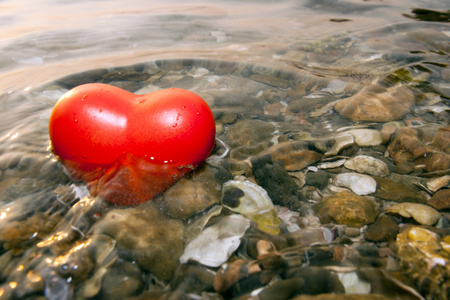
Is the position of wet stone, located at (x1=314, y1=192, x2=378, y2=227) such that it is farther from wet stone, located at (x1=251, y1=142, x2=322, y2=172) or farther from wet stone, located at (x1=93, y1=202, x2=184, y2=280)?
wet stone, located at (x1=93, y1=202, x2=184, y2=280)

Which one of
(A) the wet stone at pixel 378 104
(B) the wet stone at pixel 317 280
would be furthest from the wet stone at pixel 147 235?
(A) the wet stone at pixel 378 104

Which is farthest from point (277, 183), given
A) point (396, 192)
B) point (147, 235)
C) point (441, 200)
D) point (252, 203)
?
point (441, 200)


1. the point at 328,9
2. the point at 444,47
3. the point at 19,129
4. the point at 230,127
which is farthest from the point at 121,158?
the point at 328,9

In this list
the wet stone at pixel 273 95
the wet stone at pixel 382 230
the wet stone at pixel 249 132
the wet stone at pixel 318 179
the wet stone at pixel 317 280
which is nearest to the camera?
the wet stone at pixel 317 280

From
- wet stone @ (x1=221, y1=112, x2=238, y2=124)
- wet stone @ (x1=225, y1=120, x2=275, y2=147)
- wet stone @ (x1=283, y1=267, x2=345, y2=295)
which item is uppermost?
wet stone @ (x1=221, y1=112, x2=238, y2=124)

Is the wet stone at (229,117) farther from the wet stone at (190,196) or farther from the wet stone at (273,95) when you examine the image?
the wet stone at (190,196)

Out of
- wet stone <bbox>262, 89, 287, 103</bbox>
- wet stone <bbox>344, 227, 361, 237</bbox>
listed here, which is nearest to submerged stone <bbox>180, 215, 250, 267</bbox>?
wet stone <bbox>344, 227, 361, 237</bbox>
